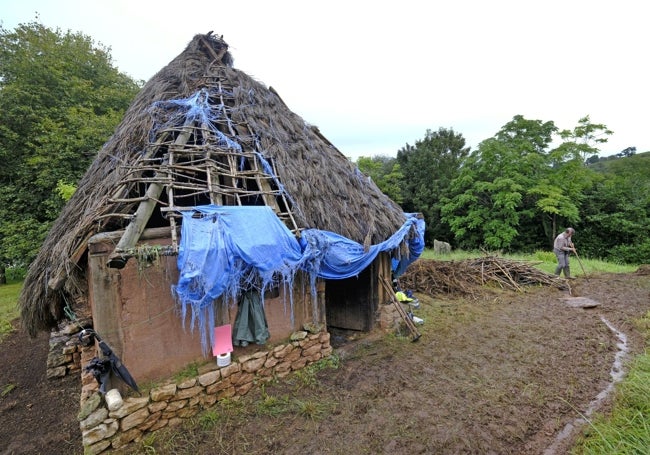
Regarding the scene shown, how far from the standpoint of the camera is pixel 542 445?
3.61 m

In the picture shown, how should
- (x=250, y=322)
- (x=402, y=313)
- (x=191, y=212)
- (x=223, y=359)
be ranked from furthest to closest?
(x=402, y=313) < (x=250, y=322) < (x=223, y=359) < (x=191, y=212)

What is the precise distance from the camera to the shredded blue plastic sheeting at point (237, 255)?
384 cm

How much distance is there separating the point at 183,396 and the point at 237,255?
2.02m

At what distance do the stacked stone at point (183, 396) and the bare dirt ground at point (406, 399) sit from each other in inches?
6.7

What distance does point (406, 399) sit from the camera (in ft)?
14.9

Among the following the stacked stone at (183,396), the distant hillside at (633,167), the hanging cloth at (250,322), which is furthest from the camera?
the distant hillside at (633,167)

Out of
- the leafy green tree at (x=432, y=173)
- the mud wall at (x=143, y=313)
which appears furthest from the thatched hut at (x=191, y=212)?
the leafy green tree at (x=432, y=173)

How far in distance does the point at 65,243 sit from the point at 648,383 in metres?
8.27

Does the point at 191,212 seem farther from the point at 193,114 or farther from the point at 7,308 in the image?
the point at 7,308

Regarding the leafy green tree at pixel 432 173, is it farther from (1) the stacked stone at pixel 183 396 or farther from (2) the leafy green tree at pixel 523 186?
(1) the stacked stone at pixel 183 396

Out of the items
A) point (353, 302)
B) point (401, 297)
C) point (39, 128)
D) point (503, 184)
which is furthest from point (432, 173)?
point (39, 128)

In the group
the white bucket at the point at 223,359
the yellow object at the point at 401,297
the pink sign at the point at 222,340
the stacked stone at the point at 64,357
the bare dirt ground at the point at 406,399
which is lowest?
the bare dirt ground at the point at 406,399

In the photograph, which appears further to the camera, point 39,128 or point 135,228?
point 39,128

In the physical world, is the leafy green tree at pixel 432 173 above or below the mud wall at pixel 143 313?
above
